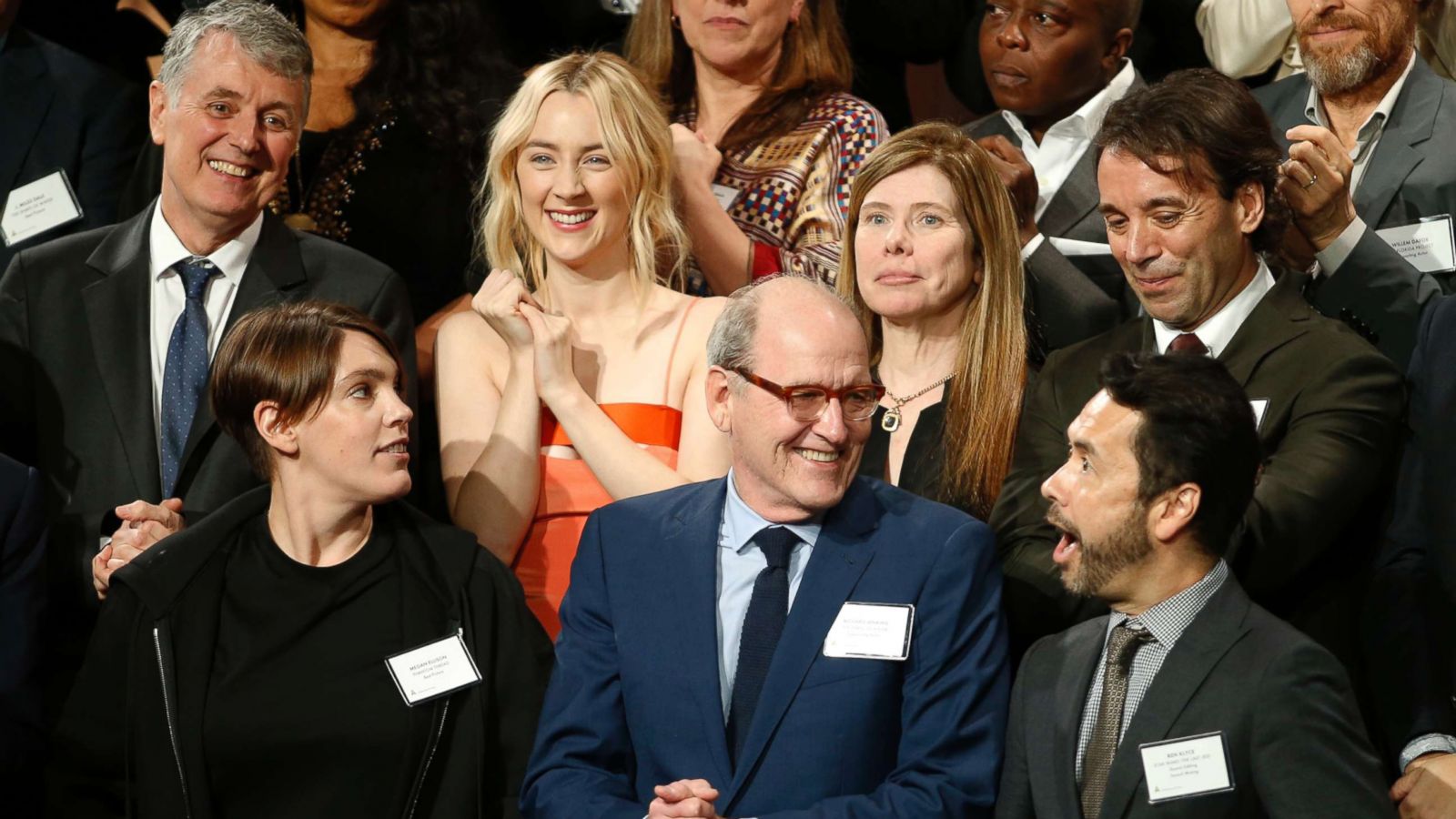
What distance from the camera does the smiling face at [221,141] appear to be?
153 inches

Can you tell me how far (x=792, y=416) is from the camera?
3.11m

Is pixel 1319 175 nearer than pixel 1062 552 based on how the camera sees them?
No

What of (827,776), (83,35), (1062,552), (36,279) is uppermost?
(83,35)

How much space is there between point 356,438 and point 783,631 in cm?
88

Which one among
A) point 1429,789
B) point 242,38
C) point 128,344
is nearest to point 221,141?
point 242,38

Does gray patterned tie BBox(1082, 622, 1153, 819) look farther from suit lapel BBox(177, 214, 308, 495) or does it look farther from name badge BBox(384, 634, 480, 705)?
suit lapel BBox(177, 214, 308, 495)

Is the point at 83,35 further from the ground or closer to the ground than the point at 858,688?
further from the ground

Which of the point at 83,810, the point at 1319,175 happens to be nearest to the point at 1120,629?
the point at 1319,175

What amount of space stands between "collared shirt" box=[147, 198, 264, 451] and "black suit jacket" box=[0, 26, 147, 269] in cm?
77

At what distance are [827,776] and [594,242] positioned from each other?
1428 mm

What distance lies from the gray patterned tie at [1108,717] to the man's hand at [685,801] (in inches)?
22.5

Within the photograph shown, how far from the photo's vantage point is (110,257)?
12.8 ft

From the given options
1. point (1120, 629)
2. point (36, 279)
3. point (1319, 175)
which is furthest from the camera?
point (36, 279)

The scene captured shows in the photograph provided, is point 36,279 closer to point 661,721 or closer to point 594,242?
point 594,242
